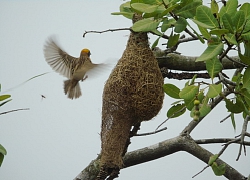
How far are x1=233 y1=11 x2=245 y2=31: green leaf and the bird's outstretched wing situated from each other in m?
1.53

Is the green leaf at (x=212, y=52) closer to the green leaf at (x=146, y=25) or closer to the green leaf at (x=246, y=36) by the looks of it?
the green leaf at (x=246, y=36)

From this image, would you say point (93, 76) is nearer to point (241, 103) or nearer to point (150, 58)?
point (150, 58)

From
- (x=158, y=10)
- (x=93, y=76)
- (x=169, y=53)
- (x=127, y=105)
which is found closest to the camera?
(x=158, y=10)

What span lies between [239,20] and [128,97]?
70 cm

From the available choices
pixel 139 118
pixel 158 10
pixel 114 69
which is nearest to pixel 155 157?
pixel 139 118

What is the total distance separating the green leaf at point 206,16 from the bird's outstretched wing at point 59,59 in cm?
145

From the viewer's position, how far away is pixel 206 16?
142 cm

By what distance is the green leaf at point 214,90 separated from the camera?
1.41 m

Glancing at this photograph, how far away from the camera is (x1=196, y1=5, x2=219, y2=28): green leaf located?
142cm

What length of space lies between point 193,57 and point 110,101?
61 centimetres

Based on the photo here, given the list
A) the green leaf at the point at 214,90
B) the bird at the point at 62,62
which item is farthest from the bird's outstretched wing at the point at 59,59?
the green leaf at the point at 214,90

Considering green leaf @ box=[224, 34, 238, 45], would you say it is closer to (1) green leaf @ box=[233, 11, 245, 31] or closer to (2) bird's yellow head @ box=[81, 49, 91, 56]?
(1) green leaf @ box=[233, 11, 245, 31]

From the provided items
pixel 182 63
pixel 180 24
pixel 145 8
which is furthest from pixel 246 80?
pixel 182 63

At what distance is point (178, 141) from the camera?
8.05 feet
